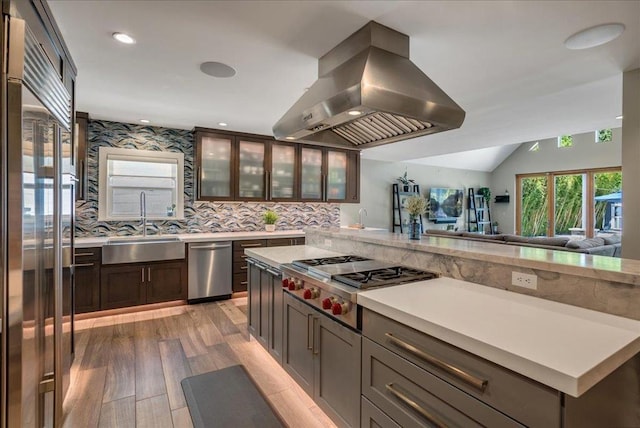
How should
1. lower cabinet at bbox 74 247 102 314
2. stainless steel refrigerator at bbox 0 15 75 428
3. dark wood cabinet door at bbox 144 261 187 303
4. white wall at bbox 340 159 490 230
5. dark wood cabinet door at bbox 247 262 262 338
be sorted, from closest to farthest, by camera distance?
stainless steel refrigerator at bbox 0 15 75 428 → dark wood cabinet door at bbox 247 262 262 338 → lower cabinet at bbox 74 247 102 314 → dark wood cabinet door at bbox 144 261 187 303 → white wall at bbox 340 159 490 230

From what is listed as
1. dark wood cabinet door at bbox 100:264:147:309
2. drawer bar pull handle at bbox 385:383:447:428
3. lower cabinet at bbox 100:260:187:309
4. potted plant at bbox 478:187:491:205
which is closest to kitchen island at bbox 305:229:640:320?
drawer bar pull handle at bbox 385:383:447:428

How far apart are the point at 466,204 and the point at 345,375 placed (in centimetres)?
971

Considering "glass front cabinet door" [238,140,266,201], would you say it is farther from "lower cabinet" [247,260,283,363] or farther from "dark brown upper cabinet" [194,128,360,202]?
"lower cabinet" [247,260,283,363]

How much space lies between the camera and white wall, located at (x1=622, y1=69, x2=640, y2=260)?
256 centimetres

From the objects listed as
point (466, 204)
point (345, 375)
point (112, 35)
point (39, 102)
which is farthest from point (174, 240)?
point (466, 204)

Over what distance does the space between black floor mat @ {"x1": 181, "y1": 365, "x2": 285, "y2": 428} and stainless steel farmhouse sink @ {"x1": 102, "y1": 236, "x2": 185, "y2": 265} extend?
2.01 meters

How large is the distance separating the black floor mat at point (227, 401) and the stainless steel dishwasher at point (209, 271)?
1.89m

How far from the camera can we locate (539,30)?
1999 mm

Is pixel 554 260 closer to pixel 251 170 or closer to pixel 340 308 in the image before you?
pixel 340 308

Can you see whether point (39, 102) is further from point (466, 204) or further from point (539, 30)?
point (466, 204)

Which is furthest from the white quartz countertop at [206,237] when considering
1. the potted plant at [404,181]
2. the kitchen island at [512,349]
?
the potted plant at [404,181]

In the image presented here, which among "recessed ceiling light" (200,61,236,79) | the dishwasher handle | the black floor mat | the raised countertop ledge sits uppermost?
"recessed ceiling light" (200,61,236,79)

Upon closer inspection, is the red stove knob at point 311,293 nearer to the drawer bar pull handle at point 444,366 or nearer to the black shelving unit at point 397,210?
the drawer bar pull handle at point 444,366

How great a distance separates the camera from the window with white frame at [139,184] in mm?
4230
